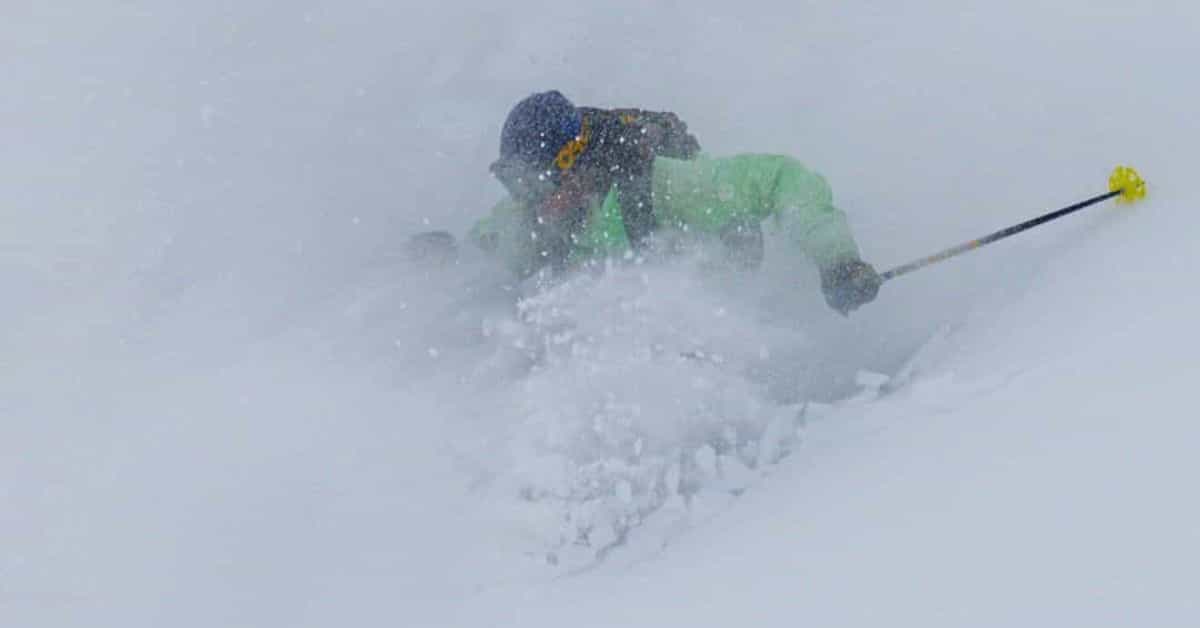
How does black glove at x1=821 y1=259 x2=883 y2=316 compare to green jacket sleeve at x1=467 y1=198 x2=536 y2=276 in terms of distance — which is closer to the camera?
black glove at x1=821 y1=259 x2=883 y2=316

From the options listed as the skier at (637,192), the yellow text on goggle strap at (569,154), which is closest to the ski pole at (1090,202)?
the skier at (637,192)

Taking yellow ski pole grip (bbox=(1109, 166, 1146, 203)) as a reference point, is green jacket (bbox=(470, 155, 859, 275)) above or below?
above

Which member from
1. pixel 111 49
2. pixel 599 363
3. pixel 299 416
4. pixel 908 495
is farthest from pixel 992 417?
pixel 111 49

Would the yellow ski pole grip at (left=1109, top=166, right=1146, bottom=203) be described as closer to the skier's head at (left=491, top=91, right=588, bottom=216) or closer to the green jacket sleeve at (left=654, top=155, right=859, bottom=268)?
the green jacket sleeve at (left=654, top=155, right=859, bottom=268)

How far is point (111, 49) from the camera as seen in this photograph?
555 centimetres

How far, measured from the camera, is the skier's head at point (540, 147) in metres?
3.73

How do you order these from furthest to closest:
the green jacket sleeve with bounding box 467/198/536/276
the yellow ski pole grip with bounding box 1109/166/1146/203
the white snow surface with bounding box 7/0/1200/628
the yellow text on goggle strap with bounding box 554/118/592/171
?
the green jacket sleeve with bounding box 467/198/536/276
the yellow text on goggle strap with bounding box 554/118/592/171
the yellow ski pole grip with bounding box 1109/166/1146/203
the white snow surface with bounding box 7/0/1200/628

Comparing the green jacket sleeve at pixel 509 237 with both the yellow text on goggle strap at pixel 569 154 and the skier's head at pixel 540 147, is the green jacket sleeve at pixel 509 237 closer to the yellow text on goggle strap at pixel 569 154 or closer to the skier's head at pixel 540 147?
the skier's head at pixel 540 147

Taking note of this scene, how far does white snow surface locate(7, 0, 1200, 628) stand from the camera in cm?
241

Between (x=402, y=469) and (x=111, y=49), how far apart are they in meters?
3.08

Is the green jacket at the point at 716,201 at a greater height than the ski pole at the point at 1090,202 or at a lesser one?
greater

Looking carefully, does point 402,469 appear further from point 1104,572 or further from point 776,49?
point 776,49

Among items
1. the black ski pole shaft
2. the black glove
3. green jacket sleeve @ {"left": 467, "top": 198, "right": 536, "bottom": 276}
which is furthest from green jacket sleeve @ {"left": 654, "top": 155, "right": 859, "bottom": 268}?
green jacket sleeve @ {"left": 467, "top": 198, "right": 536, "bottom": 276}

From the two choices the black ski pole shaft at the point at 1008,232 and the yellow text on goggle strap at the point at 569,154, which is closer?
the black ski pole shaft at the point at 1008,232
